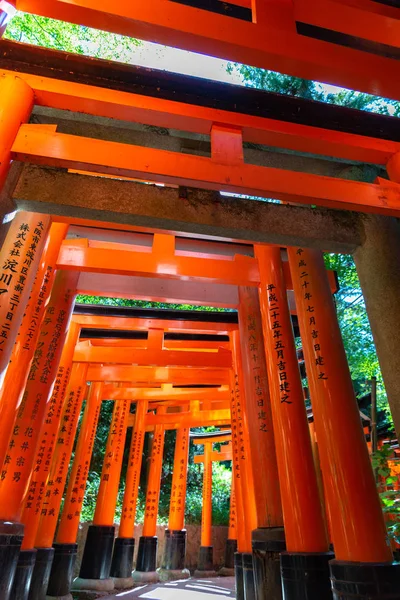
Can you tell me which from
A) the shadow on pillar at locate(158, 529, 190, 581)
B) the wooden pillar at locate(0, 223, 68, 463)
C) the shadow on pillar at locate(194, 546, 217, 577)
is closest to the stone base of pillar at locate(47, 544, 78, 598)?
the wooden pillar at locate(0, 223, 68, 463)

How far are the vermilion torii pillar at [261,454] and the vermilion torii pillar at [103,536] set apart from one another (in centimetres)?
457

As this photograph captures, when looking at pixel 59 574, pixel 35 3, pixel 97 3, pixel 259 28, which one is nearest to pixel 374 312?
pixel 259 28

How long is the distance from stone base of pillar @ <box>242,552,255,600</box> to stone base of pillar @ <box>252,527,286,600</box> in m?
0.71

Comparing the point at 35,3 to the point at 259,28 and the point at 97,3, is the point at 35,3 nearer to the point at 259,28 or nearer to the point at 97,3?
the point at 97,3

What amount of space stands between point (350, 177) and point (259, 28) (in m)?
2.11

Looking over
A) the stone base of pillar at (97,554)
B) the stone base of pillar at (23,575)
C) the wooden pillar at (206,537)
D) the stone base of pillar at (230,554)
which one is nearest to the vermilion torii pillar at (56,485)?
the stone base of pillar at (23,575)

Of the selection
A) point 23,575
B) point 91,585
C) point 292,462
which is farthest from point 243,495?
point 91,585

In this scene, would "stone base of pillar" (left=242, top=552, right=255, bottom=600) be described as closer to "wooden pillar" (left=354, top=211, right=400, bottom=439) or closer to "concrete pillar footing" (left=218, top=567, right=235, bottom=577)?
"wooden pillar" (left=354, top=211, right=400, bottom=439)

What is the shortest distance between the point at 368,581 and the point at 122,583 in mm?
8763

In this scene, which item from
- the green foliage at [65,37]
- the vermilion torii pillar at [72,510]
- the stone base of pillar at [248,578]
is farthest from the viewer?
the green foliage at [65,37]

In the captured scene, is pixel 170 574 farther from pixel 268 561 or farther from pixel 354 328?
pixel 268 561

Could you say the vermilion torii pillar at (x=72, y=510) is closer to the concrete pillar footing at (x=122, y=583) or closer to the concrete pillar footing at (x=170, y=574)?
the concrete pillar footing at (x=122, y=583)

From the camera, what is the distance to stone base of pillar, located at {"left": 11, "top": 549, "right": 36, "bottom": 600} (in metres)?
4.47

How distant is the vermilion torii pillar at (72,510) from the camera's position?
673 centimetres
